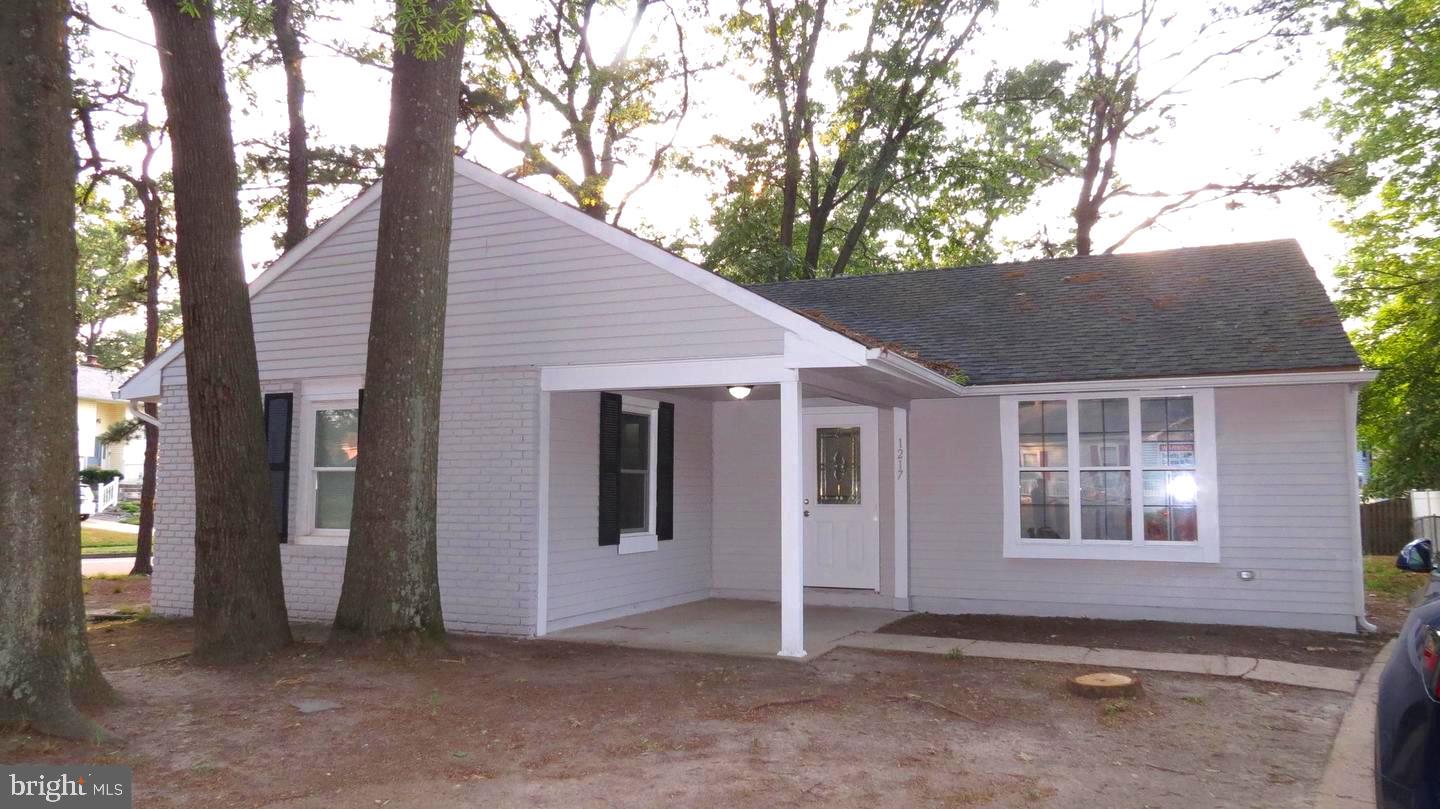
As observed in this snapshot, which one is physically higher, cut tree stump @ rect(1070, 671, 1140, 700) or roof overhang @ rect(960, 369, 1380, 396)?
roof overhang @ rect(960, 369, 1380, 396)

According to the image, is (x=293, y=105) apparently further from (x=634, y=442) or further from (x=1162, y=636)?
(x=1162, y=636)

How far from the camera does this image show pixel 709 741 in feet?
18.7

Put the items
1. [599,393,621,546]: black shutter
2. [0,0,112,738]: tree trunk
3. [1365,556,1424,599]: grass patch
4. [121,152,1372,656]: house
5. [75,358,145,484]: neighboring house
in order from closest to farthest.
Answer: [0,0,112,738]: tree trunk < [121,152,1372,656]: house < [599,393,621,546]: black shutter < [1365,556,1424,599]: grass patch < [75,358,145,484]: neighboring house

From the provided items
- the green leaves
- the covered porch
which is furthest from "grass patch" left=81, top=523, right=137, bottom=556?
the green leaves

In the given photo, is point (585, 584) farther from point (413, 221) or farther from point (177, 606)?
point (177, 606)

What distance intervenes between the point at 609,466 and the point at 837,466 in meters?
2.98

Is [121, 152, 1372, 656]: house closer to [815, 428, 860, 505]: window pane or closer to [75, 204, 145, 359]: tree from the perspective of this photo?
[815, 428, 860, 505]: window pane

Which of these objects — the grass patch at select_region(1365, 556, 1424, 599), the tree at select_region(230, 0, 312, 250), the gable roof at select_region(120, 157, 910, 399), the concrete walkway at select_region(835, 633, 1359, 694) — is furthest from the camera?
the tree at select_region(230, 0, 312, 250)

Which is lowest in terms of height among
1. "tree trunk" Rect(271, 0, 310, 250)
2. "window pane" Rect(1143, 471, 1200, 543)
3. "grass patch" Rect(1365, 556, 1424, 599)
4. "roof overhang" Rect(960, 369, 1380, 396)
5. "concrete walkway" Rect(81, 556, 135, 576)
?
"concrete walkway" Rect(81, 556, 135, 576)

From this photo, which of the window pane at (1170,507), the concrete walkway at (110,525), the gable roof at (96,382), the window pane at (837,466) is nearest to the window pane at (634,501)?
the window pane at (837,466)

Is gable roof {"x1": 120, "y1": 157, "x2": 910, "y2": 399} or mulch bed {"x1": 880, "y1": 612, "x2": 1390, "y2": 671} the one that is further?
mulch bed {"x1": 880, "y1": 612, "x2": 1390, "y2": 671}

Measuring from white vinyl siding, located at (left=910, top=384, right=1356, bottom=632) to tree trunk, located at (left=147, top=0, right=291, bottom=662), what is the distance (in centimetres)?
694

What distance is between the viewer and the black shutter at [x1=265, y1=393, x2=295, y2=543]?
1052 cm

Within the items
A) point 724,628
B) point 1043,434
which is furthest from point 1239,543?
point 724,628
